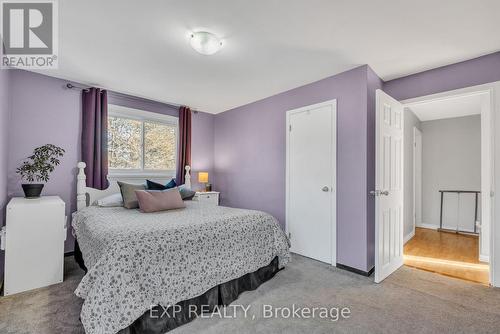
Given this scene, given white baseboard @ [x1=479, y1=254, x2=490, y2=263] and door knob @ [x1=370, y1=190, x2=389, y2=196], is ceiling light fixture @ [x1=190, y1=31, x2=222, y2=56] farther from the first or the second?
white baseboard @ [x1=479, y1=254, x2=490, y2=263]

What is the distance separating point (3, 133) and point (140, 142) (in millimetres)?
1693

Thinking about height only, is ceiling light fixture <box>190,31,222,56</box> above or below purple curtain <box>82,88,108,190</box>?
above

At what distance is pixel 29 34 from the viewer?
2201 mm

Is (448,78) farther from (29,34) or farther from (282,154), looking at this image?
(29,34)

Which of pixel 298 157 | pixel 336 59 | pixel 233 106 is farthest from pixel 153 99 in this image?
pixel 336 59

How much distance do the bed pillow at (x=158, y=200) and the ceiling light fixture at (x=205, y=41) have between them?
1.64 meters

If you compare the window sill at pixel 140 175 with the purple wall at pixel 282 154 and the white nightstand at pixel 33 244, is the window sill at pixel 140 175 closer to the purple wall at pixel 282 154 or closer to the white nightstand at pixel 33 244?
the purple wall at pixel 282 154

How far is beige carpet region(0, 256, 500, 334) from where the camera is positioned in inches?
70.5

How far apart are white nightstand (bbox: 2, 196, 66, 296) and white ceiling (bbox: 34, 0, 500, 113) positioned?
Answer: 1649mm

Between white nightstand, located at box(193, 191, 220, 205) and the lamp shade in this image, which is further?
the lamp shade

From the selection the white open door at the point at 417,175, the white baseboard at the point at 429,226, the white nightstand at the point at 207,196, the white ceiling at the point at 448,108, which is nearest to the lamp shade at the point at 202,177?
the white nightstand at the point at 207,196

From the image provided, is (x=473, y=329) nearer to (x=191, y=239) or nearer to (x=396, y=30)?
(x=191, y=239)

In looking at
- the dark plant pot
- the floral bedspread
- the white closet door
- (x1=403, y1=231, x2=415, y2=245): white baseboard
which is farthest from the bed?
(x1=403, y1=231, x2=415, y2=245): white baseboard

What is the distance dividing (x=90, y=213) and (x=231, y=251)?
1.66 metres
